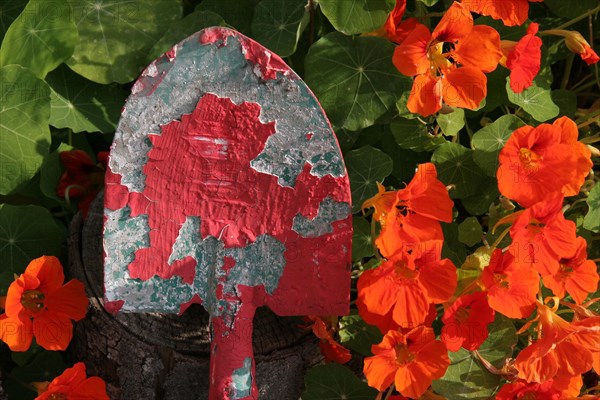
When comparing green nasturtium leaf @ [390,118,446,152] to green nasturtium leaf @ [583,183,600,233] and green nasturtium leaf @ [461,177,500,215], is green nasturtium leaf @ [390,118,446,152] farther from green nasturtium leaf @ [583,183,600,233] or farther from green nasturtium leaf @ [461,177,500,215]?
green nasturtium leaf @ [583,183,600,233]

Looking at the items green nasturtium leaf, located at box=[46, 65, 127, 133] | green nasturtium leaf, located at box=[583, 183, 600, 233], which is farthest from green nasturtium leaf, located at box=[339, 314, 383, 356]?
green nasturtium leaf, located at box=[46, 65, 127, 133]

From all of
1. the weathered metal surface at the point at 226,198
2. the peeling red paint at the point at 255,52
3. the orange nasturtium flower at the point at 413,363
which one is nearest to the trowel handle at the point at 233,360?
the weathered metal surface at the point at 226,198

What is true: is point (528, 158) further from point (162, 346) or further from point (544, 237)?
point (162, 346)

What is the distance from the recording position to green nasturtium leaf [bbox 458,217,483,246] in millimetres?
1703

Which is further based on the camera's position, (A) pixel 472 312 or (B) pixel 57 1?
(B) pixel 57 1

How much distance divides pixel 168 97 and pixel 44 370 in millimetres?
763

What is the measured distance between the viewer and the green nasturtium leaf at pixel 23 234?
1779 mm

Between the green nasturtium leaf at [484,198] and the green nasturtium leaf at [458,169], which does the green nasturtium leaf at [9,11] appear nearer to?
the green nasturtium leaf at [458,169]

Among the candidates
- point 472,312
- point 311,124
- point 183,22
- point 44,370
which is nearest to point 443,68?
point 311,124

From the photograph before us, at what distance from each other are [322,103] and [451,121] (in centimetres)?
28

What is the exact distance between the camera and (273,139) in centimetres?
156

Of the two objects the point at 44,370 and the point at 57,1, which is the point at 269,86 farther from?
the point at 44,370

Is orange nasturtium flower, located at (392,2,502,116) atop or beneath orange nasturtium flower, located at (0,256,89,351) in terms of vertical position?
atop

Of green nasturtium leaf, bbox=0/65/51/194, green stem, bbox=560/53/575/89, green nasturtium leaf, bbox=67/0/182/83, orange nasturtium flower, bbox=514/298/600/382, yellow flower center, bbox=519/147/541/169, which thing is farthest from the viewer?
green stem, bbox=560/53/575/89
